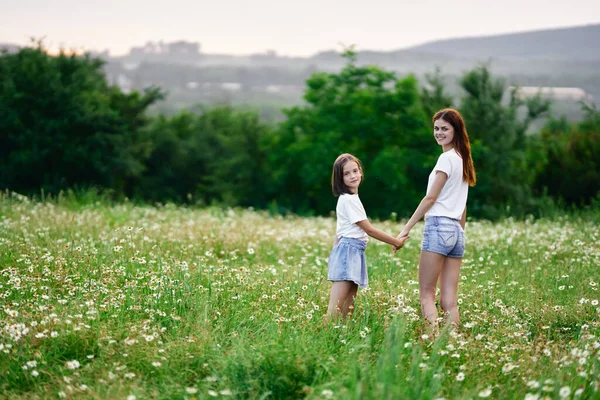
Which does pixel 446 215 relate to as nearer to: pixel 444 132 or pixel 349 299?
pixel 444 132

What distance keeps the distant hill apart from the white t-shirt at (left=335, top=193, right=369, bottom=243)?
111655 mm

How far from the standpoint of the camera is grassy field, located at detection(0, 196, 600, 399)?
4148mm

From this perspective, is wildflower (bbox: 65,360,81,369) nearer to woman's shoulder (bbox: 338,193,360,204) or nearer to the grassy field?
the grassy field

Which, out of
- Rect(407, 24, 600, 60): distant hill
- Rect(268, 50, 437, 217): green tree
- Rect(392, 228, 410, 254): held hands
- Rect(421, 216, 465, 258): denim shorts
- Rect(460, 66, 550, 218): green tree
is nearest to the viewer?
Rect(421, 216, 465, 258): denim shorts

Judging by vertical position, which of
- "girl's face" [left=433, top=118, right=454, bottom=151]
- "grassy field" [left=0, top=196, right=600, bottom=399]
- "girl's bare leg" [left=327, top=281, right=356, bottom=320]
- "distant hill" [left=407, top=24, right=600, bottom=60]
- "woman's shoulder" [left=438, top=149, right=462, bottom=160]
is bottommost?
"grassy field" [left=0, top=196, right=600, bottom=399]

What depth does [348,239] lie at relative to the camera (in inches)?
228

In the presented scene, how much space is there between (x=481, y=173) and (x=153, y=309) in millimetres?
35241

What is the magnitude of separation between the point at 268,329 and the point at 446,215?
1.97 metres

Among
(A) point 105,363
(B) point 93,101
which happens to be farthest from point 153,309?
(B) point 93,101

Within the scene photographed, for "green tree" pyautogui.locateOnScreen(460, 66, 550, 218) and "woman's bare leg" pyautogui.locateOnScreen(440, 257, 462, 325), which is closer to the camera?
"woman's bare leg" pyautogui.locateOnScreen(440, 257, 462, 325)

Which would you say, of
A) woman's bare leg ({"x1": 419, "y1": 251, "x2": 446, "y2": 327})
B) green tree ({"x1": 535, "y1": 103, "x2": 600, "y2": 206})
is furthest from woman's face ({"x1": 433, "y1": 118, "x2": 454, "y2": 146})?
green tree ({"x1": 535, "y1": 103, "x2": 600, "y2": 206})

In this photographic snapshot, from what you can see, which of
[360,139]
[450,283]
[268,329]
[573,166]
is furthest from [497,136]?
[268,329]

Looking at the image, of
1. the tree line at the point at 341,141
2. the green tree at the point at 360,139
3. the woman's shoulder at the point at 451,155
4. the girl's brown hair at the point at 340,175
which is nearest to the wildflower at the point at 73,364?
the girl's brown hair at the point at 340,175

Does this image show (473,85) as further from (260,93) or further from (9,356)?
(260,93)
